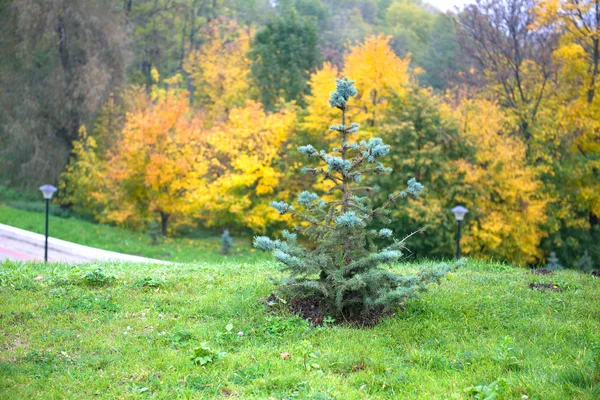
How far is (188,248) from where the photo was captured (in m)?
22.6

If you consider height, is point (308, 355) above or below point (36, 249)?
above

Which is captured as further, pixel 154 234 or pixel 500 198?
pixel 154 234

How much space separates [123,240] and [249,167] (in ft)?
18.7

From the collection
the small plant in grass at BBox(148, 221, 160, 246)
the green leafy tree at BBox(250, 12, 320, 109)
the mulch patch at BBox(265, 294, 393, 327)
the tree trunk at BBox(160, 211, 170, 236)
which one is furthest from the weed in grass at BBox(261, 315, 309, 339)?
the green leafy tree at BBox(250, 12, 320, 109)

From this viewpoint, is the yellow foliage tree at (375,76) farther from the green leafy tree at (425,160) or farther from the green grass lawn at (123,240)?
the green grass lawn at (123,240)

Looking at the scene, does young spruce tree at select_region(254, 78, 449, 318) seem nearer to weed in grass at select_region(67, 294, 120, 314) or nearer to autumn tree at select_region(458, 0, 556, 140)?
weed in grass at select_region(67, 294, 120, 314)

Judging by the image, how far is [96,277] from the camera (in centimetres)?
706

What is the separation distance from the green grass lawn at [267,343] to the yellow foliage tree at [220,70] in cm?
2367

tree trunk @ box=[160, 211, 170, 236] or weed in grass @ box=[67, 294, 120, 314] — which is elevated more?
weed in grass @ box=[67, 294, 120, 314]

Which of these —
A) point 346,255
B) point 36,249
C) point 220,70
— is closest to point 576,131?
point 346,255

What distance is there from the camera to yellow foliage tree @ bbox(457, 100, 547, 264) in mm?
18781

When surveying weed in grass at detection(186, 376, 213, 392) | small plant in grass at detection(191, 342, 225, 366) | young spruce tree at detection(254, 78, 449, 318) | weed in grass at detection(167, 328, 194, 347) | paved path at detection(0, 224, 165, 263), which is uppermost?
young spruce tree at detection(254, 78, 449, 318)

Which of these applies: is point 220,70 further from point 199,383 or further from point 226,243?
point 199,383

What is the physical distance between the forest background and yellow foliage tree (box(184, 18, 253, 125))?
2.98 ft
